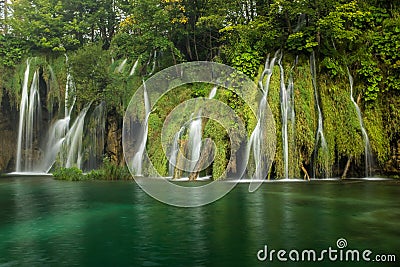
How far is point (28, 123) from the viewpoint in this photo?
2252 centimetres

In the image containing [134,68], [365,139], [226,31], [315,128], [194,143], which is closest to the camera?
[365,139]

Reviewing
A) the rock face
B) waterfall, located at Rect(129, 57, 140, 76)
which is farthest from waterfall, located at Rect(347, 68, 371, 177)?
the rock face

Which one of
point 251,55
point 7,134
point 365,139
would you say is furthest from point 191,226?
point 7,134

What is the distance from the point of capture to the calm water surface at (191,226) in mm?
6574

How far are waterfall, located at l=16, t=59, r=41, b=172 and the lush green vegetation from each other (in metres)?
0.52

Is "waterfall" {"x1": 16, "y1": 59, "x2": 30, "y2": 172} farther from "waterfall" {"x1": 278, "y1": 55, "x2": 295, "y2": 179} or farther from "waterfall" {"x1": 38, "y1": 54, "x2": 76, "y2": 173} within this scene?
"waterfall" {"x1": 278, "y1": 55, "x2": 295, "y2": 179}

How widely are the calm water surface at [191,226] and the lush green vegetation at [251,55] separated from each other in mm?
3700

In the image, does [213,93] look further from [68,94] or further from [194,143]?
[68,94]

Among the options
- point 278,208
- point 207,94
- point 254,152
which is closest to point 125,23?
point 207,94

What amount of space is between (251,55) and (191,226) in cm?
1089

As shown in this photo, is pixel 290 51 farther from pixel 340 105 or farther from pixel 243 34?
pixel 340 105

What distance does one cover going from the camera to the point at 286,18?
18.6 m

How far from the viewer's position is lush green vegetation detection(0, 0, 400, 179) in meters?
16.5

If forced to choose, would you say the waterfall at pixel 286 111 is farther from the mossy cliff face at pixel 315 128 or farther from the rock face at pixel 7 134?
the rock face at pixel 7 134
